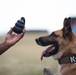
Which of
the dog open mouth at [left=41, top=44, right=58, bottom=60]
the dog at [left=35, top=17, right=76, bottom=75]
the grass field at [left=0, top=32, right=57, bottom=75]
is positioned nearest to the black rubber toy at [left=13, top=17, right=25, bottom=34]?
the dog at [left=35, top=17, right=76, bottom=75]

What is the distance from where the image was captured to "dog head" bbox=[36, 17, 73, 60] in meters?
11.3

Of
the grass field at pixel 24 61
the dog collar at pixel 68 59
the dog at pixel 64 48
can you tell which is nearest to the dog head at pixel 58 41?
the dog at pixel 64 48

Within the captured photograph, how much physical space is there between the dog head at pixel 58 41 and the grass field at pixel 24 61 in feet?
23.1

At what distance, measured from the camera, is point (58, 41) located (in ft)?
37.9

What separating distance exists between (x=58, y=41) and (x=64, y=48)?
25cm

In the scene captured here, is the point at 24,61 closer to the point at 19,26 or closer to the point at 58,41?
the point at 58,41

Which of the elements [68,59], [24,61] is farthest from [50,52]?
[24,61]

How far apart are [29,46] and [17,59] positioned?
9.90 ft

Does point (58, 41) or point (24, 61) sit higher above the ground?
point (58, 41)

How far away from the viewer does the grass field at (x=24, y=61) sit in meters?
19.8

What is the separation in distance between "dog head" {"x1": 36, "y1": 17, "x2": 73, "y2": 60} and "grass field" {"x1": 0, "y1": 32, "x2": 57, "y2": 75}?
23.1ft

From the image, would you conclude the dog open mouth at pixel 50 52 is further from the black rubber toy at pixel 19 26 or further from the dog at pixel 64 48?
the black rubber toy at pixel 19 26

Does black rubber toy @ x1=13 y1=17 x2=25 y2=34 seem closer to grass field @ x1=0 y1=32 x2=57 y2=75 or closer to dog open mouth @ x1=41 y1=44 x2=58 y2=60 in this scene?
dog open mouth @ x1=41 y1=44 x2=58 y2=60

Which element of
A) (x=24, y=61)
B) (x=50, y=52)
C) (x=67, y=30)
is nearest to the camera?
(x=67, y=30)
